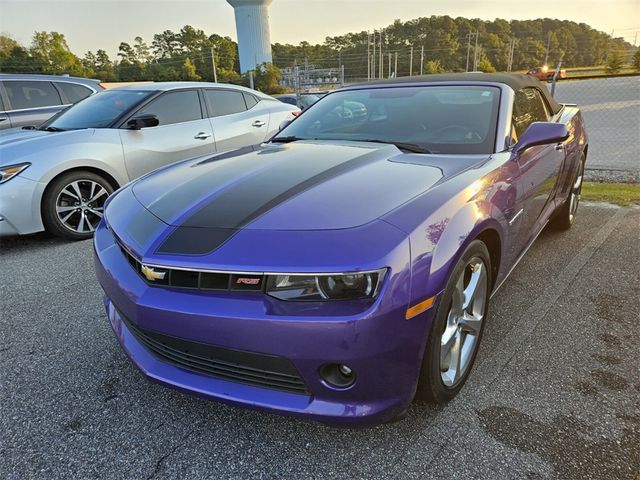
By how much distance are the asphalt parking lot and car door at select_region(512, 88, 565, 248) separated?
1.89 feet

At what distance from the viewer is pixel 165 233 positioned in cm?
180

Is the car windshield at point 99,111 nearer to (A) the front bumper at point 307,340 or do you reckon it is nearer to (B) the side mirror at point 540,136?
(A) the front bumper at point 307,340

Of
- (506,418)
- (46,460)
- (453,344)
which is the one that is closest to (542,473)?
(506,418)

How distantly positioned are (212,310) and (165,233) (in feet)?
1.42

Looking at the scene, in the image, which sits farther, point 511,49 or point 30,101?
point 511,49

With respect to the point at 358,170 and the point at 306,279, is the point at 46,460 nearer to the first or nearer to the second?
the point at 306,279

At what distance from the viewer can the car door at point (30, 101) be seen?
258 inches

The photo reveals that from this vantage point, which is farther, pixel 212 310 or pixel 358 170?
pixel 358 170

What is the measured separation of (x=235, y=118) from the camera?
230 inches

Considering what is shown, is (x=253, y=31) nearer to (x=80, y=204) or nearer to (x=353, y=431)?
(x=80, y=204)

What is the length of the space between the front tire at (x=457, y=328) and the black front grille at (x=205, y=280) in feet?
2.27

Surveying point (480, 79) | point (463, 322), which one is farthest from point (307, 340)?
point (480, 79)

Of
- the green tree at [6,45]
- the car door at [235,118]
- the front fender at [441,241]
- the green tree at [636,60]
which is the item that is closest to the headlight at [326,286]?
the front fender at [441,241]

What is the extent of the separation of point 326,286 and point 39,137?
4115 millimetres
